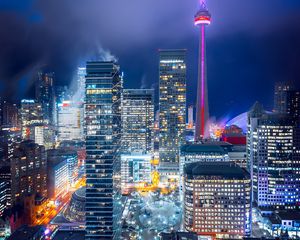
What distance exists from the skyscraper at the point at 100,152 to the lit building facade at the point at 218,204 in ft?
23.0

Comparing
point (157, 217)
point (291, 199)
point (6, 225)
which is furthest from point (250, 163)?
point (6, 225)

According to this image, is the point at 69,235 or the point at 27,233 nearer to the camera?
the point at 27,233

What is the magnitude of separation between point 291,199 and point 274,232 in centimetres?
819

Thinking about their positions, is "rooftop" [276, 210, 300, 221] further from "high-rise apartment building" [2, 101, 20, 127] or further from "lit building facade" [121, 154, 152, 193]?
"high-rise apartment building" [2, 101, 20, 127]

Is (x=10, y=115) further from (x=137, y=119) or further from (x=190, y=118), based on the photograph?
(x=190, y=118)

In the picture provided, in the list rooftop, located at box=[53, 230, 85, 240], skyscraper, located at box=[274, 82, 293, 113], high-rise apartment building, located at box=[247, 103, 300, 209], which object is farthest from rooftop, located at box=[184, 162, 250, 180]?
skyscraper, located at box=[274, 82, 293, 113]

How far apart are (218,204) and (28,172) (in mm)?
20380

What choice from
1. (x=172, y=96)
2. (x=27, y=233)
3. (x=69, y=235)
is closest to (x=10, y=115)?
(x=172, y=96)

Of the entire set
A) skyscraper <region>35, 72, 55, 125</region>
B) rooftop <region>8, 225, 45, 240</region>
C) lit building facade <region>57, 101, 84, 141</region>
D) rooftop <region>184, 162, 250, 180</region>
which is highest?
skyscraper <region>35, 72, 55, 125</region>

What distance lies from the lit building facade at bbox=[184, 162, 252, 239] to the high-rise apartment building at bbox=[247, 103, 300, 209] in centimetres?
715

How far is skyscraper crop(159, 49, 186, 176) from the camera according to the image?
56.3 metres

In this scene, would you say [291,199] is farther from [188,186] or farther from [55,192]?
[55,192]

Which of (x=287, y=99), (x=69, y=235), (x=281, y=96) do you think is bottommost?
(x=69, y=235)

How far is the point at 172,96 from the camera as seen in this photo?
57406 millimetres
